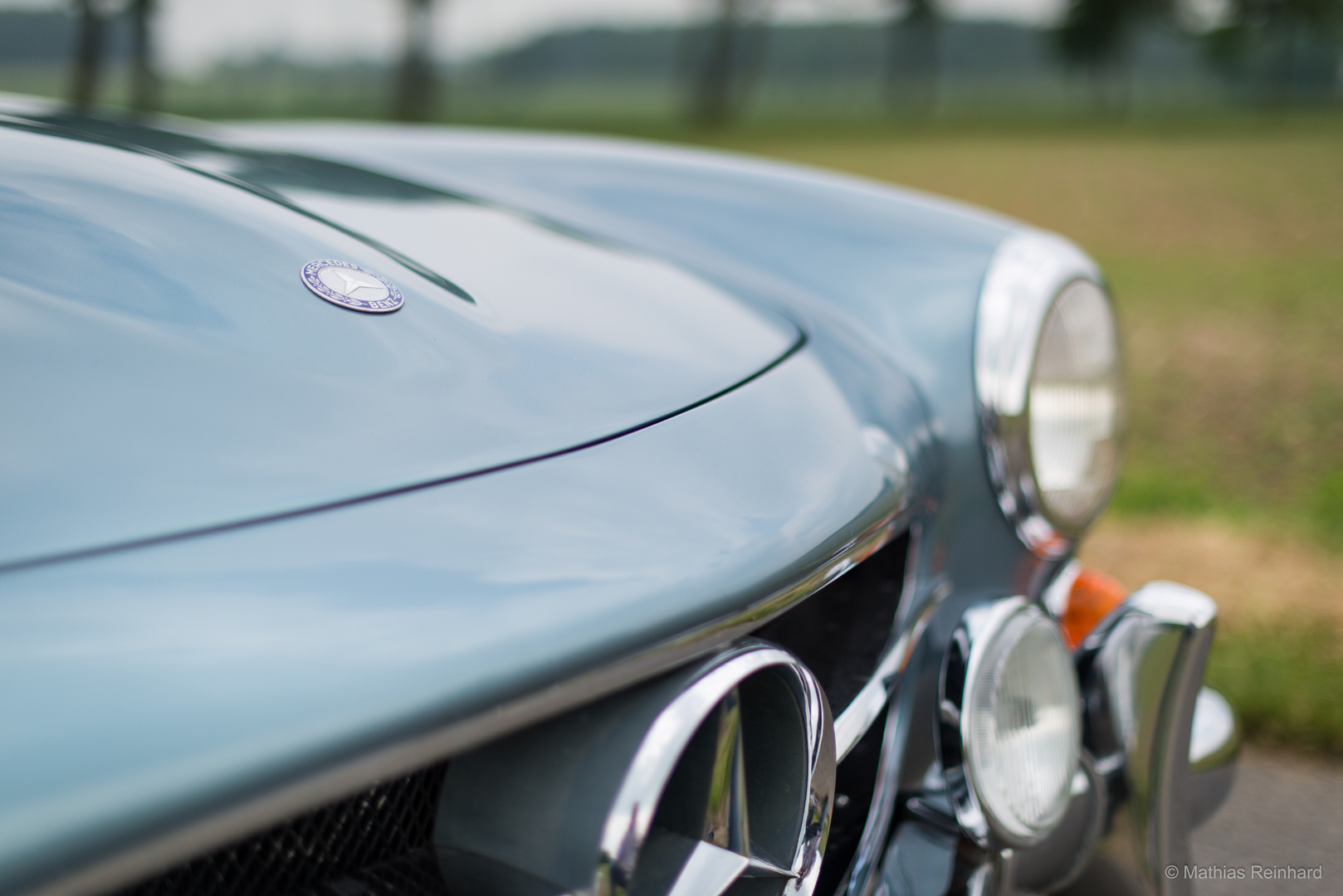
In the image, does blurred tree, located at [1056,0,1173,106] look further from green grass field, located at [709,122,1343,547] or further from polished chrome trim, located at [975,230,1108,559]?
polished chrome trim, located at [975,230,1108,559]

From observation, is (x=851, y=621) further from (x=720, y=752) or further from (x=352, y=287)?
(x=352, y=287)

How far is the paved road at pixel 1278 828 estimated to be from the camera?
4.99 ft

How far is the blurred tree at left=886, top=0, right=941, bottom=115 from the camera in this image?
1663 inches

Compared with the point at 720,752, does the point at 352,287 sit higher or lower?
higher

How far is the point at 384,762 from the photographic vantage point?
1.75 ft

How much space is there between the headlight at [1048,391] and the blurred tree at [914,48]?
42.3 m

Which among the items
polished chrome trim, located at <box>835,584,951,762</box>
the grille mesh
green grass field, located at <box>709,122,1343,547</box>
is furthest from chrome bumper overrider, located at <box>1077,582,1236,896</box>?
green grass field, located at <box>709,122,1343,547</box>

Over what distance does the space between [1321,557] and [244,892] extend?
2569 millimetres

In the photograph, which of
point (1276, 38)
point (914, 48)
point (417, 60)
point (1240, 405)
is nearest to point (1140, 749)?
point (1240, 405)

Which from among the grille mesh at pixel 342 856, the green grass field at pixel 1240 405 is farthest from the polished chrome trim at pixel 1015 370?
the green grass field at pixel 1240 405

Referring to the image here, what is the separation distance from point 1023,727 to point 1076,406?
38 cm

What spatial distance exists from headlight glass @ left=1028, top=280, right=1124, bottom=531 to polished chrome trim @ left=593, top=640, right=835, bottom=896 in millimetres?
525

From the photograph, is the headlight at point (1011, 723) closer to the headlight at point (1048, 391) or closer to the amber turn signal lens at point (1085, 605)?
the headlight at point (1048, 391)

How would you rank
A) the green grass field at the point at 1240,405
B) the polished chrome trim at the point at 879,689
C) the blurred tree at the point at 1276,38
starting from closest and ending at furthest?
the polished chrome trim at the point at 879,689 < the green grass field at the point at 1240,405 < the blurred tree at the point at 1276,38
